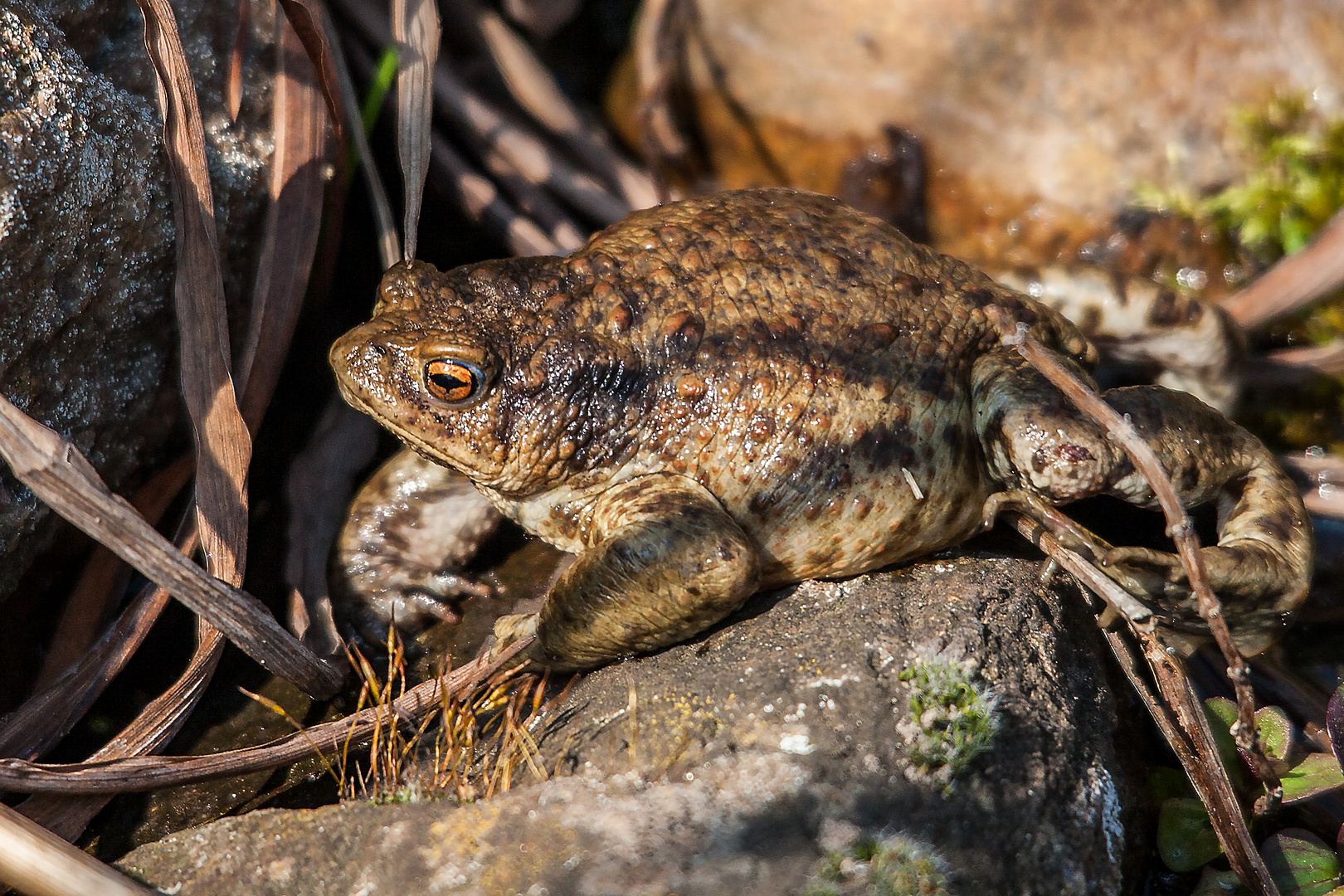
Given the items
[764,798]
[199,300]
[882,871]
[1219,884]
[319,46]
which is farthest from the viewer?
[319,46]

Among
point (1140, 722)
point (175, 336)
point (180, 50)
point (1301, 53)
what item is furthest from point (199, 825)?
point (1301, 53)

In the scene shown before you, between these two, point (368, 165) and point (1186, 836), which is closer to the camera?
point (1186, 836)

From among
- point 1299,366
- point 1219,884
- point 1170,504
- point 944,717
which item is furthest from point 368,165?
point 1299,366

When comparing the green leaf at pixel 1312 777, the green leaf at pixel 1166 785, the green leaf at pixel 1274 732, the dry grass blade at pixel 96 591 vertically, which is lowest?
A: the dry grass blade at pixel 96 591

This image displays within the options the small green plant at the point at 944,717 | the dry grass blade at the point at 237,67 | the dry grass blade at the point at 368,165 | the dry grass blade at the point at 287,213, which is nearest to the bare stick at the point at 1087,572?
the small green plant at the point at 944,717

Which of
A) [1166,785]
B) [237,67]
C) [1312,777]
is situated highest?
[237,67]

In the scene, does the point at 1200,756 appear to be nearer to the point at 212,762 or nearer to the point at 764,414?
the point at 764,414

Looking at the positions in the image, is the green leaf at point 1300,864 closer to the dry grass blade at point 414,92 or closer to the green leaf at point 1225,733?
the green leaf at point 1225,733
